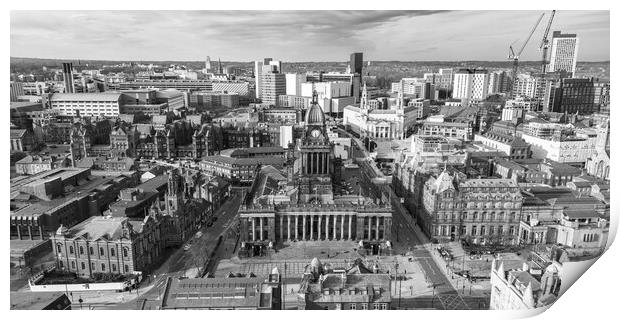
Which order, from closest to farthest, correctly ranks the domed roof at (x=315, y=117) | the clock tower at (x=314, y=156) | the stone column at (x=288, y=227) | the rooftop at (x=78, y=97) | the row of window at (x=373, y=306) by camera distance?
1. the row of window at (x=373, y=306)
2. the stone column at (x=288, y=227)
3. the clock tower at (x=314, y=156)
4. the domed roof at (x=315, y=117)
5. the rooftop at (x=78, y=97)

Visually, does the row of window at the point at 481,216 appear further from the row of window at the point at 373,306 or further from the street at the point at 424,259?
the row of window at the point at 373,306

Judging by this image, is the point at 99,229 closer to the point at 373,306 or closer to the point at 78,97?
the point at 373,306

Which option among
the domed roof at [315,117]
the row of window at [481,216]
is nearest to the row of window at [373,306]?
the row of window at [481,216]

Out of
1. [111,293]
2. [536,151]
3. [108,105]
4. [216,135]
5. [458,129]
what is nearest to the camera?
[111,293]

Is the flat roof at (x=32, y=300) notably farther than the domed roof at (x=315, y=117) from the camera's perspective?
No

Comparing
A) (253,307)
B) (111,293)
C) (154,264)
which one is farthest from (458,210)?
(111,293)

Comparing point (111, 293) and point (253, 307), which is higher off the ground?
point (253, 307)

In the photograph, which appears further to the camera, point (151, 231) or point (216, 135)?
point (216, 135)

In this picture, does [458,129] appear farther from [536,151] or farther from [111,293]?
[111,293]

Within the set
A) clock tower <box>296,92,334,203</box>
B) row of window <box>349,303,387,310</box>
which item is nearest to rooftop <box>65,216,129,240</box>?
clock tower <box>296,92,334,203</box>
